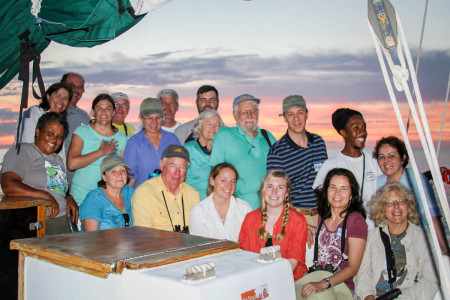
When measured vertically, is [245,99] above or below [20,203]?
above

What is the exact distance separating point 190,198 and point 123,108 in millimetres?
1622

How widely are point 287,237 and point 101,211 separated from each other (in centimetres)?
150

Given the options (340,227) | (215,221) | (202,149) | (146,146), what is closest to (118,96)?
(146,146)

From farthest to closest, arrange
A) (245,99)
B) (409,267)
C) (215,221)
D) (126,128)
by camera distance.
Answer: (126,128)
(245,99)
(215,221)
(409,267)

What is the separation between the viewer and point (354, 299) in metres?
3.02

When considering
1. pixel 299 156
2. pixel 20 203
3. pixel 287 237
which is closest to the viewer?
pixel 20 203

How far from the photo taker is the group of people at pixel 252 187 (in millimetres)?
3066

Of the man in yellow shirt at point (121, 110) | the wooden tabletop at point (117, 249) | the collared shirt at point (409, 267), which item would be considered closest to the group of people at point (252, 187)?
the collared shirt at point (409, 267)

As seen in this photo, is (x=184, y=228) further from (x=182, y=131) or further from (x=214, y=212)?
(x=182, y=131)

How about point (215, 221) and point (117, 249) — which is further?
point (215, 221)

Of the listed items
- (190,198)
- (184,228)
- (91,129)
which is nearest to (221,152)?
(190,198)

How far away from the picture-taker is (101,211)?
3568mm

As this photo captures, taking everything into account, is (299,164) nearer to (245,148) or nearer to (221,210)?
(245,148)

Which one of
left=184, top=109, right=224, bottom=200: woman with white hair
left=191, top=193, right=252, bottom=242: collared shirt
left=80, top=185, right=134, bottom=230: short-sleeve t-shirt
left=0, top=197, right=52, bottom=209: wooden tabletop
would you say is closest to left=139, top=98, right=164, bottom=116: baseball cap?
left=184, top=109, right=224, bottom=200: woman with white hair
